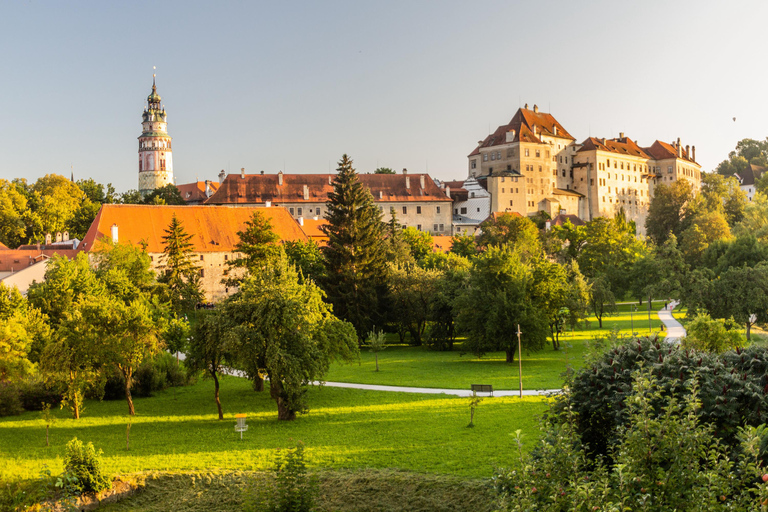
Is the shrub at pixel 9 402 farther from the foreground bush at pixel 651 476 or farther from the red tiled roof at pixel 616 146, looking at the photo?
the red tiled roof at pixel 616 146

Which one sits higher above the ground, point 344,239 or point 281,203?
point 281,203

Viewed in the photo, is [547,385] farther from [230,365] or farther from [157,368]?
[157,368]

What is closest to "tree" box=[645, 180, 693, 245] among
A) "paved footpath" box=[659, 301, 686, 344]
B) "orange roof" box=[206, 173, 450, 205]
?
"orange roof" box=[206, 173, 450, 205]

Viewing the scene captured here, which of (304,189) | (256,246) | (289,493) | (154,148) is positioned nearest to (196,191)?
(154,148)

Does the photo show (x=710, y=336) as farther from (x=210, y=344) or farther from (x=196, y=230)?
(x=196, y=230)

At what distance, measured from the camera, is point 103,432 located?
2505cm

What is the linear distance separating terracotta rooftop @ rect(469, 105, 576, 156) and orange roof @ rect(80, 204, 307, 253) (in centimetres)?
5478

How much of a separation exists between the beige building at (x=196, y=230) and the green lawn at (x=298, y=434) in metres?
41.2

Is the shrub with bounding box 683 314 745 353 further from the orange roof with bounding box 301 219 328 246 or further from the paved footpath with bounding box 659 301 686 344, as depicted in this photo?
the orange roof with bounding box 301 219 328 246

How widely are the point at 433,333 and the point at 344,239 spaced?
406 inches

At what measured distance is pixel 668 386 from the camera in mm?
13203

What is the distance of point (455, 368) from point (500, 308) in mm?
4808

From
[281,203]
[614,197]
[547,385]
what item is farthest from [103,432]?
[614,197]

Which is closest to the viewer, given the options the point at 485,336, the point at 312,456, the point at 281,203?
the point at 312,456
